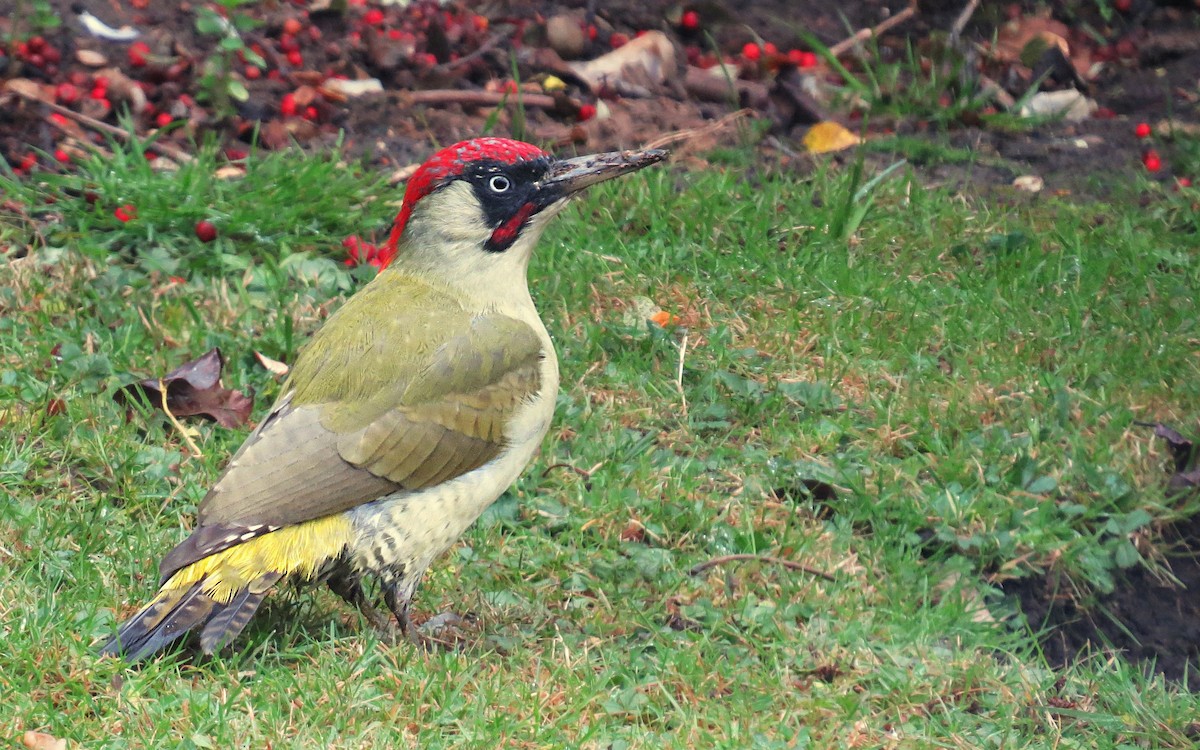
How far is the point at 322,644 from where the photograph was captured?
148 inches

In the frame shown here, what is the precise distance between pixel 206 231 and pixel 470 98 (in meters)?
1.56

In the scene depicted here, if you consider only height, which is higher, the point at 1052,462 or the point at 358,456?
→ the point at 358,456

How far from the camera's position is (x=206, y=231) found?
18.0 feet

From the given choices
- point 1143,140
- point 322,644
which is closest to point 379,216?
point 322,644

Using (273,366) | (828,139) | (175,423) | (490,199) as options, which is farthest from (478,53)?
(490,199)

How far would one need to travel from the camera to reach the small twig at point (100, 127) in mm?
5949

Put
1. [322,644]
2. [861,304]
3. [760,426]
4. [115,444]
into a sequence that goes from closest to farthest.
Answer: [322,644]
[115,444]
[760,426]
[861,304]

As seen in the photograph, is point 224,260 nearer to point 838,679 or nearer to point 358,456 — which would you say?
point 358,456

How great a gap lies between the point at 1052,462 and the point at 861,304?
3.05 ft

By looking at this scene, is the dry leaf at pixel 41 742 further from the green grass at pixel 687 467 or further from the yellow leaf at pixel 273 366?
the yellow leaf at pixel 273 366

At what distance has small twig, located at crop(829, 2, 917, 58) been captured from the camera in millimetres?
7051

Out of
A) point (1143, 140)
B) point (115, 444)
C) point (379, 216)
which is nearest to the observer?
point (115, 444)

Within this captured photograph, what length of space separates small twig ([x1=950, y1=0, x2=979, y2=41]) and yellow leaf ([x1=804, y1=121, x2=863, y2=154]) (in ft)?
2.92

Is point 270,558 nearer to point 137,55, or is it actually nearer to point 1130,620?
point 1130,620
